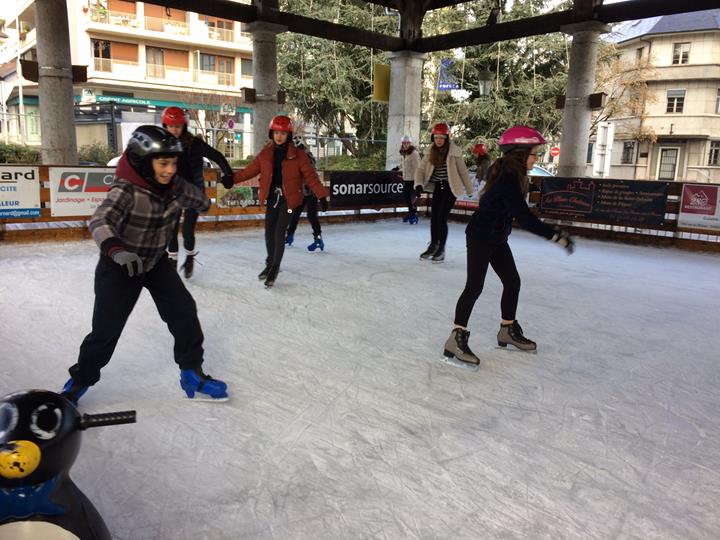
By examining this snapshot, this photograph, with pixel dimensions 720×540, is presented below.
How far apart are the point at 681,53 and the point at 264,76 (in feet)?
123

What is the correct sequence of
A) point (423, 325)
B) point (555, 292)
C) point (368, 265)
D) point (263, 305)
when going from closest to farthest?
point (423, 325) → point (263, 305) → point (555, 292) → point (368, 265)

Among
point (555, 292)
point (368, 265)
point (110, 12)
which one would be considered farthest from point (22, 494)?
point (110, 12)

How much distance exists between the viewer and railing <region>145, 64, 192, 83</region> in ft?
111

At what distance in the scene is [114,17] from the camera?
32.7m

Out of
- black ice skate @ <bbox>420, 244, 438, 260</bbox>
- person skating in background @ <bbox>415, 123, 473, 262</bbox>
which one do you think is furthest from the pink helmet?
black ice skate @ <bbox>420, 244, 438, 260</bbox>

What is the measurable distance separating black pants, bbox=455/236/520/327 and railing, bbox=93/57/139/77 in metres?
33.7

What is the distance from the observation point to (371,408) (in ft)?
10.2

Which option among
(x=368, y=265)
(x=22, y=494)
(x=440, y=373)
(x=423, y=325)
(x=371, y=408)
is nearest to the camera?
(x=22, y=494)

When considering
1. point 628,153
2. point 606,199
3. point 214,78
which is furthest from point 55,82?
point 628,153

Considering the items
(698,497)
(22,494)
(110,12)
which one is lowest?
(698,497)

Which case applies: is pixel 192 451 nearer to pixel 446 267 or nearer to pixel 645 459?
pixel 645 459

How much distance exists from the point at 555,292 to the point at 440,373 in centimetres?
286

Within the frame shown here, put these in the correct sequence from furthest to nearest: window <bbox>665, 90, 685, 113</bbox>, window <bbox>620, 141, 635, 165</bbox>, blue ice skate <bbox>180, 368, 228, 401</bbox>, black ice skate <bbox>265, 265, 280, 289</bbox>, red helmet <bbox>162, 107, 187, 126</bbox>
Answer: window <bbox>620, 141, 635, 165</bbox> → window <bbox>665, 90, 685, 113</bbox> → black ice skate <bbox>265, 265, 280, 289</bbox> → red helmet <bbox>162, 107, 187, 126</bbox> → blue ice skate <bbox>180, 368, 228, 401</bbox>

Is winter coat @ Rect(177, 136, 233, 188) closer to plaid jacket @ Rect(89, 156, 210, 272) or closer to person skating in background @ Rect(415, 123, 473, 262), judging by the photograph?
plaid jacket @ Rect(89, 156, 210, 272)
